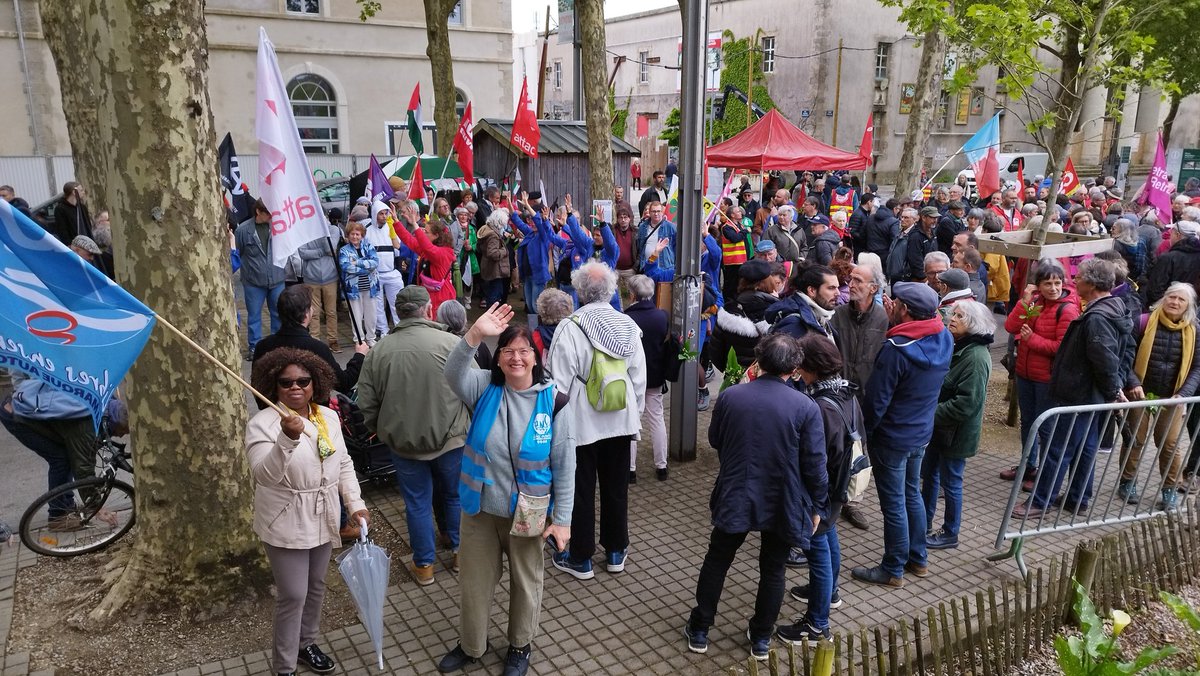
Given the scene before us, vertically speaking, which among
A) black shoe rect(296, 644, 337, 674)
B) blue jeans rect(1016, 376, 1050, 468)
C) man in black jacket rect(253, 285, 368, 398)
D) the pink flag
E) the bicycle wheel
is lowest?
black shoe rect(296, 644, 337, 674)

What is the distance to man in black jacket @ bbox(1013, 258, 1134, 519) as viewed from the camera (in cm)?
556

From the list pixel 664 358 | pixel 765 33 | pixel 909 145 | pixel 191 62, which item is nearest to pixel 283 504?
pixel 191 62

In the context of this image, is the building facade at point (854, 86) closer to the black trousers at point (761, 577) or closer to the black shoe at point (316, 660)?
the black trousers at point (761, 577)

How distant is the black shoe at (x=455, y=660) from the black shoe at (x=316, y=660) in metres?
0.55

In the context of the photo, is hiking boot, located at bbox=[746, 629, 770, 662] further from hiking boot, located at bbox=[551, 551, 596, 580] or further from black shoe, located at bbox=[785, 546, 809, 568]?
hiking boot, located at bbox=[551, 551, 596, 580]

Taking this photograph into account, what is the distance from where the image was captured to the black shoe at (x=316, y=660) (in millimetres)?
4148

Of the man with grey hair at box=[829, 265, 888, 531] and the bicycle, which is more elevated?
the man with grey hair at box=[829, 265, 888, 531]

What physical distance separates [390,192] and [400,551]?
6.64m

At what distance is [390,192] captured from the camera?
434 inches

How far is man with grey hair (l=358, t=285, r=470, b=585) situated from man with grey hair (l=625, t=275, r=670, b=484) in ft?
4.96

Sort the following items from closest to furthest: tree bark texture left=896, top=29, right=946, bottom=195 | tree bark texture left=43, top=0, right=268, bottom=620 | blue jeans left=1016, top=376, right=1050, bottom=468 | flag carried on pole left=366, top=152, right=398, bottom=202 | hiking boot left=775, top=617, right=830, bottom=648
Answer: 1. tree bark texture left=43, top=0, right=268, bottom=620
2. hiking boot left=775, top=617, right=830, bottom=648
3. blue jeans left=1016, top=376, right=1050, bottom=468
4. flag carried on pole left=366, top=152, right=398, bottom=202
5. tree bark texture left=896, top=29, right=946, bottom=195

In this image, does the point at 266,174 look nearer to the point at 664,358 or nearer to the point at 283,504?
→ the point at 283,504

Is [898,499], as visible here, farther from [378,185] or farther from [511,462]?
[378,185]

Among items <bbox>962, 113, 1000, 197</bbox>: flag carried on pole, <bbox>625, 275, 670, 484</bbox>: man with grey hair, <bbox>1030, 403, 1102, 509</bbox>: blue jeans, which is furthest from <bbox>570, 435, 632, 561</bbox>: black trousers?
<bbox>962, 113, 1000, 197</bbox>: flag carried on pole
